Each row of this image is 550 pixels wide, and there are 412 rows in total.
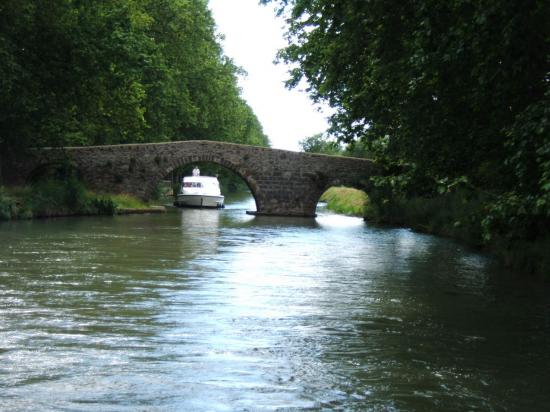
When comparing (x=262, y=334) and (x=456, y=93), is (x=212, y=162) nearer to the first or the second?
(x=456, y=93)

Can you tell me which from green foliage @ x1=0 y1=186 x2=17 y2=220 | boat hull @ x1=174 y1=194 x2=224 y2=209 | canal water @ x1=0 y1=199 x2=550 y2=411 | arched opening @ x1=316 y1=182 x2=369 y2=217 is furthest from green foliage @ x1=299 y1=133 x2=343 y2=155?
canal water @ x1=0 y1=199 x2=550 y2=411

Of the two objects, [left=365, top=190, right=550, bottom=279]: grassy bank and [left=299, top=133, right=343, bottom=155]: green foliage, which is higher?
[left=299, top=133, right=343, bottom=155]: green foliage

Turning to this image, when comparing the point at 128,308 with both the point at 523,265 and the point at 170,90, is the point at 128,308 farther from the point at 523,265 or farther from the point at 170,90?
the point at 170,90

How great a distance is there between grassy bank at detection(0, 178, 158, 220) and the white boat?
878 centimetres

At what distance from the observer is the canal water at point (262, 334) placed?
5199 mm

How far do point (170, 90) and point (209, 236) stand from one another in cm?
1557

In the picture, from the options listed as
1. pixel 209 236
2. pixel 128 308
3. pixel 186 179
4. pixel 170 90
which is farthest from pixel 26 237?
pixel 186 179

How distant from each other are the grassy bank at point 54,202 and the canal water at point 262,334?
29.2 ft

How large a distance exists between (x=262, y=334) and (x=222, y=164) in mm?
26607

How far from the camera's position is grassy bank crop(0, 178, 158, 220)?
73.3 feet

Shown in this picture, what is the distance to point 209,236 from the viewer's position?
19.4 m

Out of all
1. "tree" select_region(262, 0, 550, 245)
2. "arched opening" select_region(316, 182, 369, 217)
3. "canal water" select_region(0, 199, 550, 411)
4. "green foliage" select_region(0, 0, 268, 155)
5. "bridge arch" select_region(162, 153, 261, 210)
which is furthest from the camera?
"arched opening" select_region(316, 182, 369, 217)

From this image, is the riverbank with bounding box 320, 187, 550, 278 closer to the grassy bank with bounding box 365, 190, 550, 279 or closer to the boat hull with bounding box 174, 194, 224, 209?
the grassy bank with bounding box 365, 190, 550, 279

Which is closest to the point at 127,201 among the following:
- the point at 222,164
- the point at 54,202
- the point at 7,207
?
the point at 222,164
